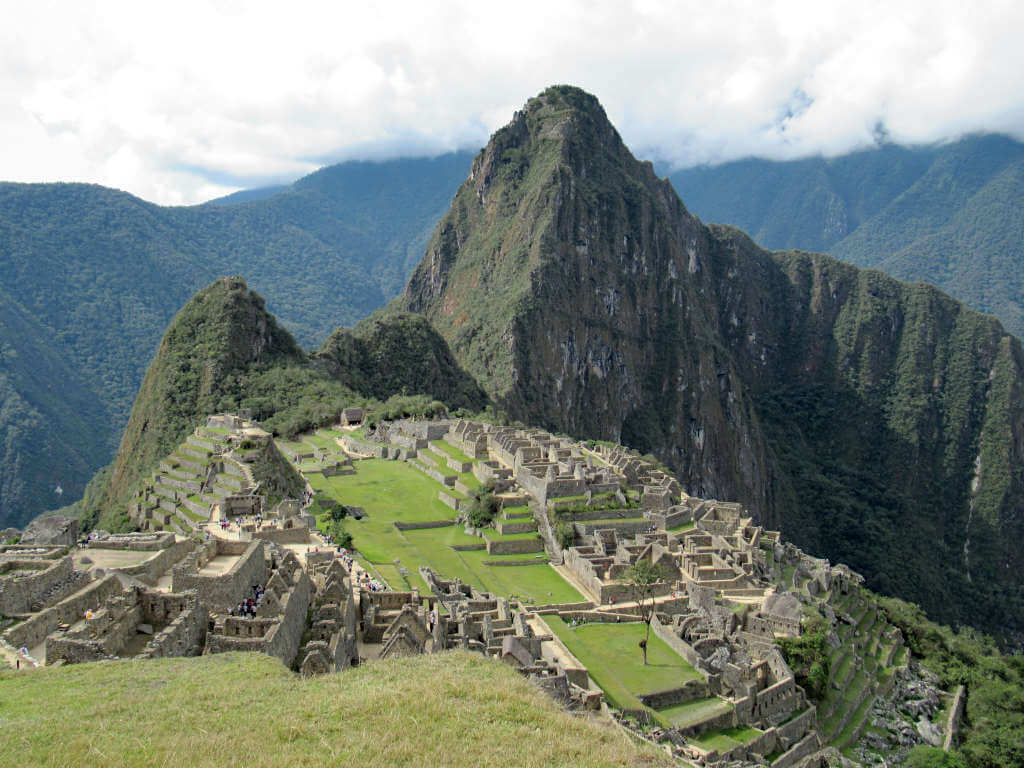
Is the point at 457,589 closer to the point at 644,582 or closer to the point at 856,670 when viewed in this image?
the point at 644,582

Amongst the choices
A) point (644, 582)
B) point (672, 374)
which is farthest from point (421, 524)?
point (672, 374)

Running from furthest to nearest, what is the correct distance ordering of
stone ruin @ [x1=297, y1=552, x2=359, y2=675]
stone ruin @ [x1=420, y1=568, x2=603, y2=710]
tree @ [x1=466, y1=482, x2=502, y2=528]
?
tree @ [x1=466, y1=482, x2=502, y2=528], stone ruin @ [x1=420, y1=568, x2=603, y2=710], stone ruin @ [x1=297, y1=552, x2=359, y2=675]

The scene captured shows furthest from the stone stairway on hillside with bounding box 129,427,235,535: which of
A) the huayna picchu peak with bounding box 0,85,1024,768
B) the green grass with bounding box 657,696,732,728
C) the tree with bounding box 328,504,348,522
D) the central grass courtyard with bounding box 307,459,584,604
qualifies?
Answer: the green grass with bounding box 657,696,732,728

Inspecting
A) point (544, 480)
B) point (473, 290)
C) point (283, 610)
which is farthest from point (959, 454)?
point (283, 610)

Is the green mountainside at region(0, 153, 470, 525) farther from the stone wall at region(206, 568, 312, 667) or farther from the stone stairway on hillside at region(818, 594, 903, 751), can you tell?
the stone wall at region(206, 568, 312, 667)

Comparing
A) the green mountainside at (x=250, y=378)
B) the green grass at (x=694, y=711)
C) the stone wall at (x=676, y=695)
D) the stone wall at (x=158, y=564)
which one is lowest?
the green grass at (x=694, y=711)

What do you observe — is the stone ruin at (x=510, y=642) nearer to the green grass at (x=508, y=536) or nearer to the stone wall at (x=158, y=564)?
the stone wall at (x=158, y=564)

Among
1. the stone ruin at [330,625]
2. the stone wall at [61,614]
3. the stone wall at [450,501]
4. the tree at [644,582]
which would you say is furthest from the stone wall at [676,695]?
the stone wall at [450,501]

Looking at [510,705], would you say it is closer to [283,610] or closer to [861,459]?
[283,610]
